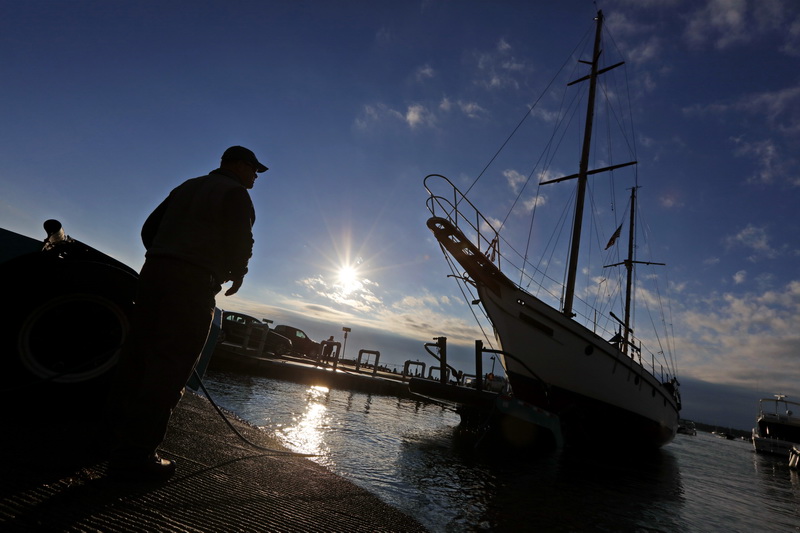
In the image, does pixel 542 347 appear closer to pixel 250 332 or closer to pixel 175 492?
pixel 175 492

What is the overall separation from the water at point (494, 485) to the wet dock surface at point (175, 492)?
45.0 inches

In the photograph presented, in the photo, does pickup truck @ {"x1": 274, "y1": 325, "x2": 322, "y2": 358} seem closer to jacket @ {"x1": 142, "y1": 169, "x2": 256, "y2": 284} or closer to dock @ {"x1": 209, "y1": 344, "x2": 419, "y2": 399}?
dock @ {"x1": 209, "y1": 344, "x2": 419, "y2": 399}

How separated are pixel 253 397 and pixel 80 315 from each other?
788 centimetres

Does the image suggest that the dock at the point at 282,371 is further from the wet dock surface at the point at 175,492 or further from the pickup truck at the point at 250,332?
the wet dock surface at the point at 175,492

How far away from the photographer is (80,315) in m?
2.57

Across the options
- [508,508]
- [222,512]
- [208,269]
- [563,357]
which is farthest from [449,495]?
[563,357]

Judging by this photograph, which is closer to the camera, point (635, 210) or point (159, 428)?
point (159, 428)

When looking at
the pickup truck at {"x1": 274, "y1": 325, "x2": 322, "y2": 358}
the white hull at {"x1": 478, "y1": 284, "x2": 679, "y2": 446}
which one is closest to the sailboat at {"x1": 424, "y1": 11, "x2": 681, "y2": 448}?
the white hull at {"x1": 478, "y1": 284, "x2": 679, "y2": 446}

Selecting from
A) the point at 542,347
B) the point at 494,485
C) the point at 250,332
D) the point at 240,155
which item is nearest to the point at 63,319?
the point at 240,155

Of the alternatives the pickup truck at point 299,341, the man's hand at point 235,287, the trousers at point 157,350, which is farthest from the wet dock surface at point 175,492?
the pickup truck at point 299,341

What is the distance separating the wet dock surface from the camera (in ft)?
4.79

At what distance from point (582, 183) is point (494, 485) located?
15.8m

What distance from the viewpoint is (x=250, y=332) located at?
18.5 meters

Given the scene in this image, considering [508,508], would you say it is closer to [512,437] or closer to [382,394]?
[512,437]
